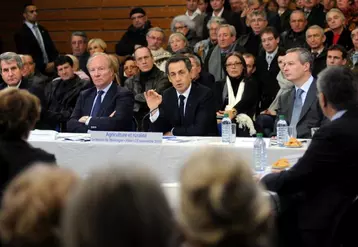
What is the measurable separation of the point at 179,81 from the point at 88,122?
795 mm

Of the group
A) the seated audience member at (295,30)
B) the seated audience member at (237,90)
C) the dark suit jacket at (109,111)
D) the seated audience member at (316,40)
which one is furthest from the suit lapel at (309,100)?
the seated audience member at (295,30)

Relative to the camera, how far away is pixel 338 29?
8.03m

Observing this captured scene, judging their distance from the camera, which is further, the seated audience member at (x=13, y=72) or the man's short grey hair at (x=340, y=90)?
the seated audience member at (x=13, y=72)

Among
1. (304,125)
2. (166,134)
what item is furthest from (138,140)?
(304,125)

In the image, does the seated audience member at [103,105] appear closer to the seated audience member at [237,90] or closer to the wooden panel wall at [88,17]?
the seated audience member at [237,90]

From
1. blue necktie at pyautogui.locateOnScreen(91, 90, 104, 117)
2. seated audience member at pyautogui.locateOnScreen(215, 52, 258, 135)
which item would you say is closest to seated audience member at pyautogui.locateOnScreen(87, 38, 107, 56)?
seated audience member at pyautogui.locateOnScreen(215, 52, 258, 135)

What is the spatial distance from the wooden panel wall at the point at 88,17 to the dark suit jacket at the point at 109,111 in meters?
5.36

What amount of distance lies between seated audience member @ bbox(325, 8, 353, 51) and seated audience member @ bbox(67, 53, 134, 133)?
3.24 metres

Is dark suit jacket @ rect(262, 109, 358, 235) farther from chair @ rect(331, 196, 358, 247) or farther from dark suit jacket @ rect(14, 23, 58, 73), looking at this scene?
dark suit jacket @ rect(14, 23, 58, 73)

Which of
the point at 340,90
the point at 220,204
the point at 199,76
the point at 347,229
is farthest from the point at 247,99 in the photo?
the point at 220,204

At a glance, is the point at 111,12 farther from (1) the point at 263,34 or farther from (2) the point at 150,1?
(1) the point at 263,34

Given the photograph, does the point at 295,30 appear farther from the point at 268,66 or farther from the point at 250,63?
the point at 250,63

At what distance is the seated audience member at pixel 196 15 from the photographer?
366 inches

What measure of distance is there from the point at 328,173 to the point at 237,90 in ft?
12.7
